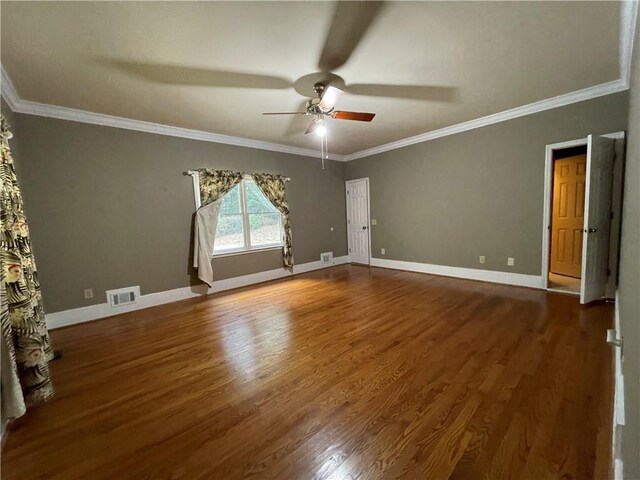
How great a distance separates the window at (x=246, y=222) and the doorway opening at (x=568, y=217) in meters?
4.59

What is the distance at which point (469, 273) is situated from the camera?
4402mm

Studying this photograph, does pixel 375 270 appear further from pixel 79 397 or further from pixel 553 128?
pixel 79 397

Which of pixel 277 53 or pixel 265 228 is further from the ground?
pixel 277 53

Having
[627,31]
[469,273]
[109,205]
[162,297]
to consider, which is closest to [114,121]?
[109,205]

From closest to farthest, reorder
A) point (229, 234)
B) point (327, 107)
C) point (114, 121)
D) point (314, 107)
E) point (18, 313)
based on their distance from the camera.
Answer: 1. point (18, 313)
2. point (327, 107)
3. point (314, 107)
4. point (114, 121)
5. point (229, 234)

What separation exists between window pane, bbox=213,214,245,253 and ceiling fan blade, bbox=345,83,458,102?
9.24 ft

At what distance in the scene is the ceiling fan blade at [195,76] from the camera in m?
2.29

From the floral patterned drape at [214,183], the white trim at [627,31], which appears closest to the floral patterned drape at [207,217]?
the floral patterned drape at [214,183]

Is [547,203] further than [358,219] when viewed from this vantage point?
No

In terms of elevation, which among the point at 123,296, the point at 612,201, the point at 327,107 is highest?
the point at 327,107

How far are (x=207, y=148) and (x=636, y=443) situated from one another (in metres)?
4.88

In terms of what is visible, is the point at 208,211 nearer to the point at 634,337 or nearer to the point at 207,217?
the point at 207,217

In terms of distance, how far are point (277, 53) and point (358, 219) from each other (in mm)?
4236

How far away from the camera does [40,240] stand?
300cm
